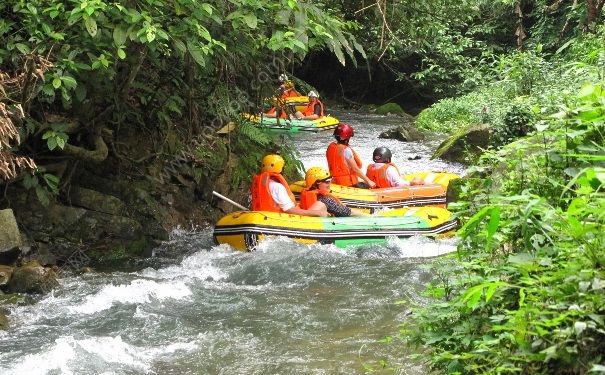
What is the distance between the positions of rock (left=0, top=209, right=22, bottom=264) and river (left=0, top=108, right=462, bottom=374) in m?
0.59

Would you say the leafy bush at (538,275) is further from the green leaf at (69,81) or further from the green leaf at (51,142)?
the green leaf at (51,142)

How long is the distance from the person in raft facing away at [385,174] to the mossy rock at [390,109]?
37.5 feet

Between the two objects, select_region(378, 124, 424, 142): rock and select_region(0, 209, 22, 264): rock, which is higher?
select_region(0, 209, 22, 264): rock

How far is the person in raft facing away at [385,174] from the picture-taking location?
1166cm

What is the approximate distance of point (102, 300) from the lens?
684 centimetres

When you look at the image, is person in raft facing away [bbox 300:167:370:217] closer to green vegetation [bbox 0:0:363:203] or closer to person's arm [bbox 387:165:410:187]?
green vegetation [bbox 0:0:363:203]

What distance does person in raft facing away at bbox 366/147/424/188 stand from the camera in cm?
1166

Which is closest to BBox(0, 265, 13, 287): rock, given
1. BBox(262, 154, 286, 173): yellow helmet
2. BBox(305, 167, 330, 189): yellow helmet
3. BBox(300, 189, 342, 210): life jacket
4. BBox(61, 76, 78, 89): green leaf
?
BBox(61, 76, 78, 89): green leaf

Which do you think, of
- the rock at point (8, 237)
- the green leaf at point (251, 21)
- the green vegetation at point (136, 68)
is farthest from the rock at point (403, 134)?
the green leaf at point (251, 21)

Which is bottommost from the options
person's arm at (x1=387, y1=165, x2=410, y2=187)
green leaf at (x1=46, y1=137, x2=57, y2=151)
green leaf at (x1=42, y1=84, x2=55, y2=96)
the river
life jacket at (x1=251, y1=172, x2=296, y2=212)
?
the river

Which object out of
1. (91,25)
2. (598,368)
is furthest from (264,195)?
(598,368)

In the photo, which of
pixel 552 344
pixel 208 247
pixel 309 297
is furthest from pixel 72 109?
pixel 552 344

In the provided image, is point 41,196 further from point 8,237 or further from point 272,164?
point 272,164

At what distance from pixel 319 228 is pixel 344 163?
2.71 m
